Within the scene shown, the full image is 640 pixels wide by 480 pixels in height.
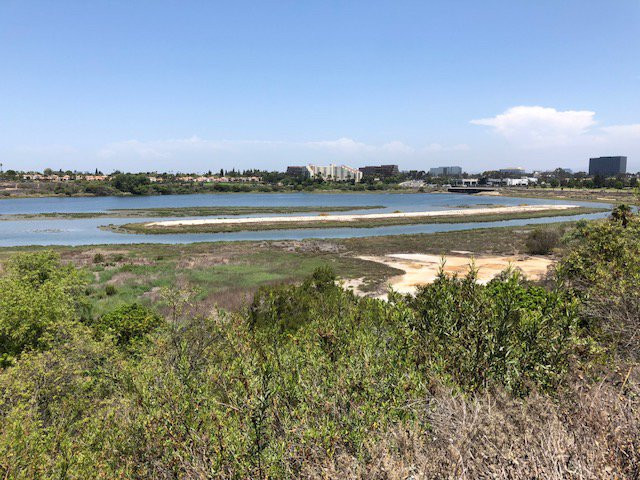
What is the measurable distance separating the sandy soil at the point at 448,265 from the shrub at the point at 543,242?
379cm

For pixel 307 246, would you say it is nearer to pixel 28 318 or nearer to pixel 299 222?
pixel 299 222

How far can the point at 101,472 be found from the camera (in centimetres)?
834

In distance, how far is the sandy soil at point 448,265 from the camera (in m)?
43.4

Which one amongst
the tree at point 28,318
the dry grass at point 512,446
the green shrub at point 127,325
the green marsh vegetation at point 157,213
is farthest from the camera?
the green marsh vegetation at point 157,213

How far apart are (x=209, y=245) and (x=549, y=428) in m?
64.7

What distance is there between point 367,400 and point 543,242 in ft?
194

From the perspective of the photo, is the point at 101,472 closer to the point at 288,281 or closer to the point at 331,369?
the point at 331,369

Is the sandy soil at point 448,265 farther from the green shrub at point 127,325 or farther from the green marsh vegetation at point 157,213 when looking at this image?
the green marsh vegetation at point 157,213

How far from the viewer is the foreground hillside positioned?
773cm

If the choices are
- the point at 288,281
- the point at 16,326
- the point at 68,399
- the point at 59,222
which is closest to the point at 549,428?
the point at 68,399

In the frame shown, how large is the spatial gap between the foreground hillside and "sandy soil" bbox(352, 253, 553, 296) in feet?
86.5

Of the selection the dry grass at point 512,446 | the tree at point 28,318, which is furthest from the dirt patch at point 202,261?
the dry grass at point 512,446

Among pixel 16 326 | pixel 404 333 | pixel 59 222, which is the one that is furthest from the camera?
pixel 59 222

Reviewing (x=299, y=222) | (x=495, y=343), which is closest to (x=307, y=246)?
(x=299, y=222)
